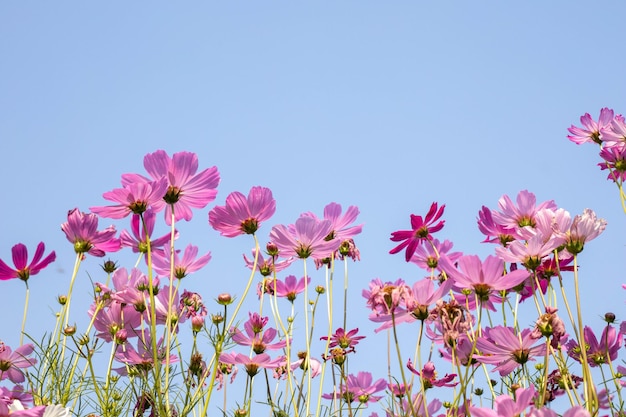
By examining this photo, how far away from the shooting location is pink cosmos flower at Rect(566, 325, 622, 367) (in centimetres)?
167

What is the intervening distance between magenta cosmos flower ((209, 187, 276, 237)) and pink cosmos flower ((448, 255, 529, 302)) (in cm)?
45

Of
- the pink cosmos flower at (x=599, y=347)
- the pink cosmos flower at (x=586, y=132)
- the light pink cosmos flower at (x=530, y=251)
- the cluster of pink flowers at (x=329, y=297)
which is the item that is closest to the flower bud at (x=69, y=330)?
the cluster of pink flowers at (x=329, y=297)

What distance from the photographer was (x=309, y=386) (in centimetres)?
164

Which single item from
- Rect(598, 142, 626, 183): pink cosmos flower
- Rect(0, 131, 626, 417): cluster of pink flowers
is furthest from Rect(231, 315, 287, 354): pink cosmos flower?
Rect(598, 142, 626, 183): pink cosmos flower

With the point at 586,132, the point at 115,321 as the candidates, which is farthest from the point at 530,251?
the point at 586,132

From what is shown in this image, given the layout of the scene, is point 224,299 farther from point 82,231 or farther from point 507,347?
point 507,347

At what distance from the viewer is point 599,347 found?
1717 millimetres

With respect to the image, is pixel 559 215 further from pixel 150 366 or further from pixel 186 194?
pixel 150 366

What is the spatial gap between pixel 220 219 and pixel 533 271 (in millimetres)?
653

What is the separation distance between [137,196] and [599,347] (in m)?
1.17

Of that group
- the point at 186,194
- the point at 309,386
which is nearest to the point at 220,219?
the point at 186,194

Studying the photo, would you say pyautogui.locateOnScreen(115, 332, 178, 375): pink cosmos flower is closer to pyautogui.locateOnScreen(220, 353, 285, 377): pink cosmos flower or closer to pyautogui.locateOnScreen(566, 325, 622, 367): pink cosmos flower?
pyautogui.locateOnScreen(220, 353, 285, 377): pink cosmos flower

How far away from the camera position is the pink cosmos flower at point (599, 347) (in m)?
1.67

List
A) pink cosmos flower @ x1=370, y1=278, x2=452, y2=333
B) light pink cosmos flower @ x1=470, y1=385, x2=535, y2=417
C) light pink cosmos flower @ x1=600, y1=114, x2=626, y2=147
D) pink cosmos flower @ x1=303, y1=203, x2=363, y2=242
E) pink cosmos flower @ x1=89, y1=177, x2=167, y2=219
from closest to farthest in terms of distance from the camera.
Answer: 1. light pink cosmos flower @ x1=470, y1=385, x2=535, y2=417
2. pink cosmos flower @ x1=370, y1=278, x2=452, y2=333
3. pink cosmos flower @ x1=89, y1=177, x2=167, y2=219
4. pink cosmos flower @ x1=303, y1=203, x2=363, y2=242
5. light pink cosmos flower @ x1=600, y1=114, x2=626, y2=147
